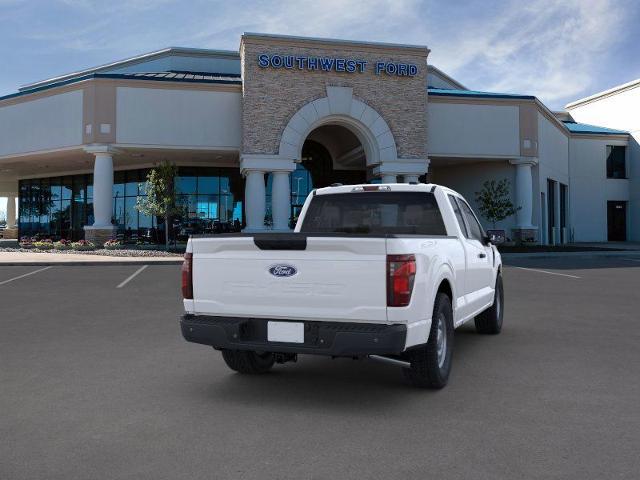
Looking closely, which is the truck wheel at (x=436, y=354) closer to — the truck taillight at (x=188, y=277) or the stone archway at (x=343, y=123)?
the truck taillight at (x=188, y=277)

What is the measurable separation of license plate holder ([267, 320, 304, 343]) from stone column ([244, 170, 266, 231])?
22745mm

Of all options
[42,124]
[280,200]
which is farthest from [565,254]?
[42,124]

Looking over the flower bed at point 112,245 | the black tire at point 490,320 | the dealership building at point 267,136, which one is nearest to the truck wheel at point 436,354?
the black tire at point 490,320

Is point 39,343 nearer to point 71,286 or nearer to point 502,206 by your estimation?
point 71,286

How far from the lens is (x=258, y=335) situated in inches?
198

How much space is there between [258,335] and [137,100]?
2553 cm

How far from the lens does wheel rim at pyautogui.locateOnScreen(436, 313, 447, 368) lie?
5.48 meters

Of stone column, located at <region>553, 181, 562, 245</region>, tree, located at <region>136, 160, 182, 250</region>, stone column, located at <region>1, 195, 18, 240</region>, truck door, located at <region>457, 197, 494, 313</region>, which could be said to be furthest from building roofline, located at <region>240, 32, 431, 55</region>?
stone column, located at <region>1, 195, 18, 240</region>

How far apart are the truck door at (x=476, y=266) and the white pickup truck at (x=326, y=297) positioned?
0.68 meters

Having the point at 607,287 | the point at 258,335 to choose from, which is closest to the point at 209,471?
the point at 258,335

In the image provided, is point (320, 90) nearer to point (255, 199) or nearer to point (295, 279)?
point (255, 199)

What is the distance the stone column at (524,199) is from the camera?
31641mm

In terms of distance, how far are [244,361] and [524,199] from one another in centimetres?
2885

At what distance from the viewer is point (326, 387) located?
5.46 m
